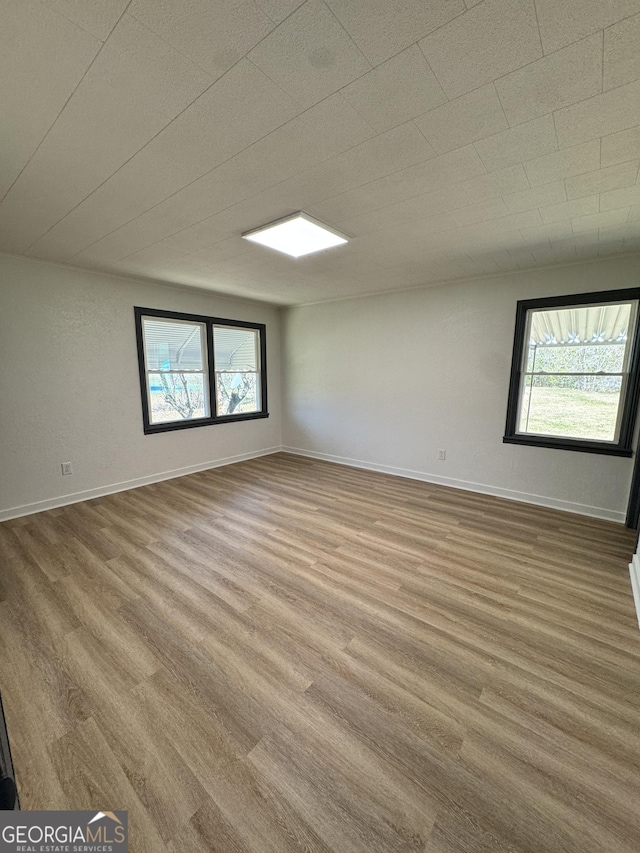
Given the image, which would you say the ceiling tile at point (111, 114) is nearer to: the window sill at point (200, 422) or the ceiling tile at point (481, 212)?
the ceiling tile at point (481, 212)

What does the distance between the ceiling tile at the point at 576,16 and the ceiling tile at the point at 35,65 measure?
1.42 meters

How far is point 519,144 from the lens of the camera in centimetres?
158

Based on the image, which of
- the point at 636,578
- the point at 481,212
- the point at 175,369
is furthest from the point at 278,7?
the point at 175,369

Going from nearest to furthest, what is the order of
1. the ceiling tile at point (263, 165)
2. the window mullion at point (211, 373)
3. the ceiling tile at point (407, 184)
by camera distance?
the ceiling tile at point (263, 165) → the ceiling tile at point (407, 184) → the window mullion at point (211, 373)

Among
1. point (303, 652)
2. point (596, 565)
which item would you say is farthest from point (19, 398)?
point (596, 565)

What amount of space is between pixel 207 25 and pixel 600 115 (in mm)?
1559

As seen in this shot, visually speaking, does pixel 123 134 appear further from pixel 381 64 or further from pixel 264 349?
pixel 264 349

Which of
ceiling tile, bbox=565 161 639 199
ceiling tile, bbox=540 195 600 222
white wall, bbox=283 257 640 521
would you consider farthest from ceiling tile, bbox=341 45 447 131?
white wall, bbox=283 257 640 521

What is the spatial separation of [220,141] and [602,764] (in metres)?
3.05

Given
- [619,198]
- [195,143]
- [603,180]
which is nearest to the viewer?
[195,143]

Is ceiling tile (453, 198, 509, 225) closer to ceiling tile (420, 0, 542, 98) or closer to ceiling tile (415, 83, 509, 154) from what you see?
ceiling tile (415, 83, 509, 154)

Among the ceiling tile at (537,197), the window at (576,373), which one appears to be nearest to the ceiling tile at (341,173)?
the ceiling tile at (537,197)

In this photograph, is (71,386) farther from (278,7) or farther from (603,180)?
(603,180)

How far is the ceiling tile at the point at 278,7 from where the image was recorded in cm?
96
